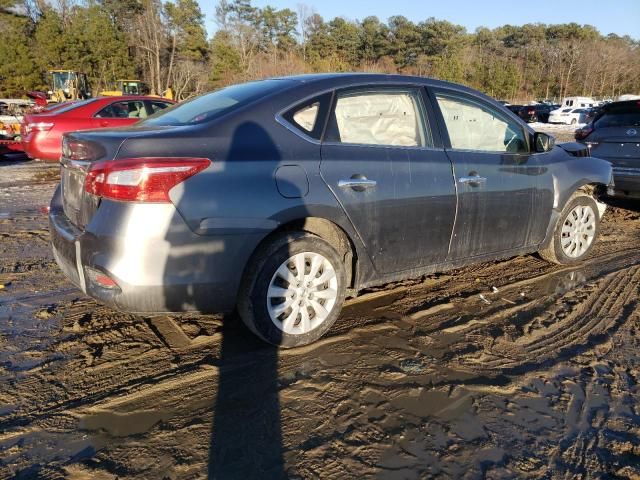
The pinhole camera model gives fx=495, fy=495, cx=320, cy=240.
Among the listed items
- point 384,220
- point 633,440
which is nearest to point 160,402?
point 384,220

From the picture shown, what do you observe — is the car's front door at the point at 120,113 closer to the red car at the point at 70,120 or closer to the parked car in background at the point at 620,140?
the red car at the point at 70,120

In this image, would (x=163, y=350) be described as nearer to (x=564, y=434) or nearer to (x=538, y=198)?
(x=564, y=434)

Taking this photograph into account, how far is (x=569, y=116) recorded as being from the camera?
34.0 meters

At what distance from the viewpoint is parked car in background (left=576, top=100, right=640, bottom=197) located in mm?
6586

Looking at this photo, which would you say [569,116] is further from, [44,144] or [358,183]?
[358,183]

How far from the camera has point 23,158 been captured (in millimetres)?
13008

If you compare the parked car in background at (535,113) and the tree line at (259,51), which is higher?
the tree line at (259,51)

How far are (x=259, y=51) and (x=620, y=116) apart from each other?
53.3 metres

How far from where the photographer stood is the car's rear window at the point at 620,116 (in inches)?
266

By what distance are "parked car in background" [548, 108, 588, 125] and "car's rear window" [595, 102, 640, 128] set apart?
30078mm

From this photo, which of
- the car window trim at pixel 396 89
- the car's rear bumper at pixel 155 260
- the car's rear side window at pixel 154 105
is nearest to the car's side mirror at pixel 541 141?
the car window trim at pixel 396 89

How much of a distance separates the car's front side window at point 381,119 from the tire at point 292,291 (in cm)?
76

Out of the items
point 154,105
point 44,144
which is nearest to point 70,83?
point 154,105

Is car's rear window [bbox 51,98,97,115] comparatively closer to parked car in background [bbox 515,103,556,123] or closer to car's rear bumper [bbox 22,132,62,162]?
car's rear bumper [bbox 22,132,62,162]
